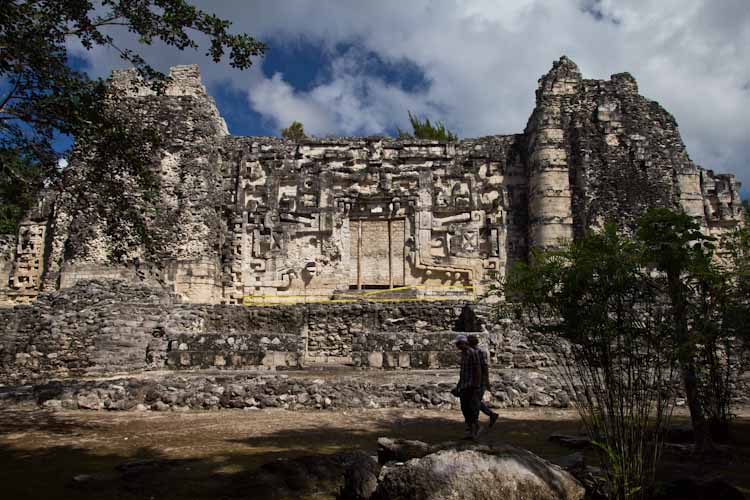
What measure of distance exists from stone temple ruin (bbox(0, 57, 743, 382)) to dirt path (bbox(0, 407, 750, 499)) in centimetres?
1045

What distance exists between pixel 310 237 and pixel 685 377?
16710mm

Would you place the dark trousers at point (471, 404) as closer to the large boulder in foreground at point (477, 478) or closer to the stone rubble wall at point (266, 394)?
the stone rubble wall at point (266, 394)

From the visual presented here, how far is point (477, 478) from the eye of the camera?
3680 millimetres

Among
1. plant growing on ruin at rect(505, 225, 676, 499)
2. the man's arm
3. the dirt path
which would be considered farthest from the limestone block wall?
plant growing on ruin at rect(505, 225, 676, 499)

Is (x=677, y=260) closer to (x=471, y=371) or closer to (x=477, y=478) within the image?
(x=471, y=371)

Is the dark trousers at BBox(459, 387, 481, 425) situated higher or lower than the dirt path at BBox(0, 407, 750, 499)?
higher

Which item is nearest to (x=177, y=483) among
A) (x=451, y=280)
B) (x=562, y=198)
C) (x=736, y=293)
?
(x=736, y=293)

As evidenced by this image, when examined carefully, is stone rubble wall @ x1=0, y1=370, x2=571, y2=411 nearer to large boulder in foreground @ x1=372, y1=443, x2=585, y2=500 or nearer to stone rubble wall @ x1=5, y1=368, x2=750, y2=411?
stone rubble wall @ x1=5, y1=368, x2=750, y2=411

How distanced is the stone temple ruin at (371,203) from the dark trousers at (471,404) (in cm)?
1190

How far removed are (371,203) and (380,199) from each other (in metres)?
0.39

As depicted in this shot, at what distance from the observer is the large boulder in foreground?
3643 millimetres

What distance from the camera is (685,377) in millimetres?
5875

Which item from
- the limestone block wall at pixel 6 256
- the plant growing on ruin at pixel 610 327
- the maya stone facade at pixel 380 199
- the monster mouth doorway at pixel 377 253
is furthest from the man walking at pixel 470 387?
the limestone block wall at pixel 6 256

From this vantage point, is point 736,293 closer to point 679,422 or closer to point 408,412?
point 679,422
